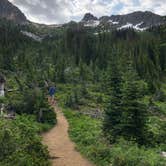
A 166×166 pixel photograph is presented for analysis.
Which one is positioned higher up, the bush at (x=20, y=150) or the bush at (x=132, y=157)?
the bush at (x=20, y=150)

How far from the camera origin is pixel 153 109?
37.4 m

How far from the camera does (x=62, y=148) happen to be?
1875 cm

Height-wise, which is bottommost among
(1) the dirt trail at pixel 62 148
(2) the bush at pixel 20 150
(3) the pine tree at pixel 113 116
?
(1) the dirt trail at pixel 62 148

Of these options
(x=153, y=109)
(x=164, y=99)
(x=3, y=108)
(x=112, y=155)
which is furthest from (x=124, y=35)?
(x=112, y=155)

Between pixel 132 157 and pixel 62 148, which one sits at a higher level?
pixel 132 157

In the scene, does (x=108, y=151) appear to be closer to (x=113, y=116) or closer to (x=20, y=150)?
(x=113, y=116)

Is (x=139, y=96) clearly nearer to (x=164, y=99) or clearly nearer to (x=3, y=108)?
(x=3, y=108)

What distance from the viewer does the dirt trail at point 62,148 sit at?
16205mm

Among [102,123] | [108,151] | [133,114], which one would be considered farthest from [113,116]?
[108,151]

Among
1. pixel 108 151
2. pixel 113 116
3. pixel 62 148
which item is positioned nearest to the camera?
pixel 108 151

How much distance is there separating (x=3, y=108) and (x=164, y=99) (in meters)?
28.0

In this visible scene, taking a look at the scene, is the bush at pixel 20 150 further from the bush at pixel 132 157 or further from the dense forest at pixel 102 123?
the bush at pixel 132 157

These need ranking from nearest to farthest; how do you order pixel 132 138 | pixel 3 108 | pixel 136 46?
1. pixel 132 138
2. pixel 3 108
3. pixel 136 46

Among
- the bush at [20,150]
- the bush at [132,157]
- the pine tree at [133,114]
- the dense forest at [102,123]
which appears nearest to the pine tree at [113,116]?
the dense forest at [102,123]
